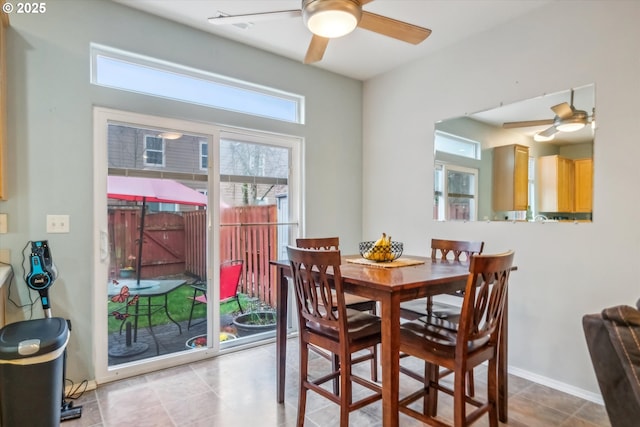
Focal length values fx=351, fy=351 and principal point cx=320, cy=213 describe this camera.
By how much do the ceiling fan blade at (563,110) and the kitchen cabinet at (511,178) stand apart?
0.31 m

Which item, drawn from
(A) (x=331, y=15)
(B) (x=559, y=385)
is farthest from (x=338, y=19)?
(B) (x=559, y=385)

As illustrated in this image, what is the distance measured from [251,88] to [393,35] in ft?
5.23

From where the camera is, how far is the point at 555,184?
2.54 metres

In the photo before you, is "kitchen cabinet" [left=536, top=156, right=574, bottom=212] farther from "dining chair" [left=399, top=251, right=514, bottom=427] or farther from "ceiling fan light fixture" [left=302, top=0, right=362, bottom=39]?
"ceiling fan light fixture" [left=302, top=0, right=362, bottom=39]

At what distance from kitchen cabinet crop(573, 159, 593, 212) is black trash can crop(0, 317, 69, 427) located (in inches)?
129

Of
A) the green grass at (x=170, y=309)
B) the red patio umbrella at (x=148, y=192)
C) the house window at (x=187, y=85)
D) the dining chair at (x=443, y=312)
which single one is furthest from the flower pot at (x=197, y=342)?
the house window at (x=187, y=85)

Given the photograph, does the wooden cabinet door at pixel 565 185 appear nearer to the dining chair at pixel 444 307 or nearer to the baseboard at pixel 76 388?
the dining chair at pixel 444 307

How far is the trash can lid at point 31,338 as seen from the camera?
1688 mm

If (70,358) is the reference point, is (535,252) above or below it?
above

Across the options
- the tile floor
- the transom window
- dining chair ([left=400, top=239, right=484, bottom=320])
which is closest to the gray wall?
the tile floor

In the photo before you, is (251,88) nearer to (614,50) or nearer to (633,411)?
(614,50)

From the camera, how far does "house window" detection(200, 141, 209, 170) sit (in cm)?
304

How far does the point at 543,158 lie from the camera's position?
2.62 meters

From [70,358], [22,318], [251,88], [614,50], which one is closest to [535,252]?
[614,50]
